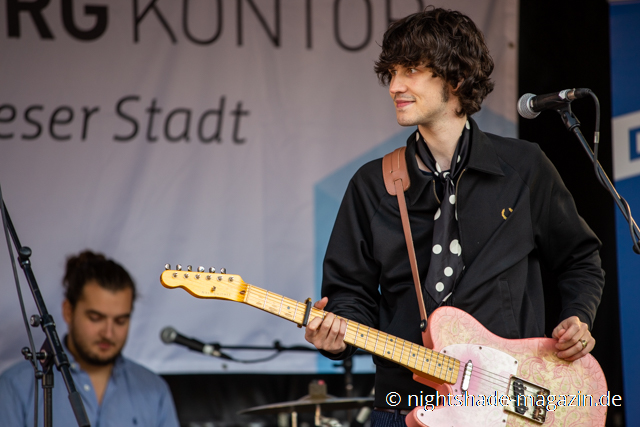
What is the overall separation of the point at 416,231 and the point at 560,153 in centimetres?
199

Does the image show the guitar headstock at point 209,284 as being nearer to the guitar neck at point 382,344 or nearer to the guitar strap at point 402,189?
the guitar neck at point 382,344

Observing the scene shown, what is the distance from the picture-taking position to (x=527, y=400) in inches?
91.4

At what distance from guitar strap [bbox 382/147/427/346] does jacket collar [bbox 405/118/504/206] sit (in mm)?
25

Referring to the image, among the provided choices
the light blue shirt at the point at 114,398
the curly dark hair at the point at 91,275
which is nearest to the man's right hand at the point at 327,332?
the curly dark hair at the point at 91,275

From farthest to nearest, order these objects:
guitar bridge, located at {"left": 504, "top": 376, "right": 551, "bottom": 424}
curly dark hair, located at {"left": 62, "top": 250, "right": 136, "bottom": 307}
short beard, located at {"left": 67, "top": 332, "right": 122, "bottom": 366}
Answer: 1. short beard, located at {"left": 67, "top": 332, "right": 122, "bottom": 366}
2. curly dark hair, located at {"left": 62, "top": 250, "right": 136, "bottom": 307}
3. guitar bridge, located at {"left": 504, "top": 376, "right": 551, "bottom": 424}

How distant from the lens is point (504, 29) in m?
4.30

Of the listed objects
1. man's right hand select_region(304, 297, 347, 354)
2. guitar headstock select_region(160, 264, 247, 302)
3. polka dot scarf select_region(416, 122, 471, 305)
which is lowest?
man's right hand select_region(304, 297, 347, 354)

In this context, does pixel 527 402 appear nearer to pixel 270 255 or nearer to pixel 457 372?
pixel 457 372

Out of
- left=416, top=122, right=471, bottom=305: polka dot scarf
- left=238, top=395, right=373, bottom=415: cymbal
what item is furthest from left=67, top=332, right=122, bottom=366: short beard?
left=416, top=122, right=471, bottom=305: polka dot scarf

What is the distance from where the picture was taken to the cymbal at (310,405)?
3587mm

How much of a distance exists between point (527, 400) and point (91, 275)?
8.14 feet

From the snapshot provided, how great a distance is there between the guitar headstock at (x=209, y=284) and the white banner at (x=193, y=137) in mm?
1765

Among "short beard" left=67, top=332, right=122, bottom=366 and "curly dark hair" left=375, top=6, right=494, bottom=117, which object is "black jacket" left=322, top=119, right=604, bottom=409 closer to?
"curly dark hair" left=375, top=6, right=494, bottom=117

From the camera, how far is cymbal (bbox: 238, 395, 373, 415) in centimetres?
359
